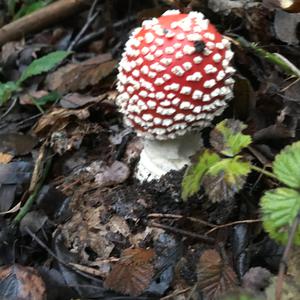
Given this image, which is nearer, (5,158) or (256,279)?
(256,279)

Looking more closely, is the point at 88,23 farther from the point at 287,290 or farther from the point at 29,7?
the point at 287,290

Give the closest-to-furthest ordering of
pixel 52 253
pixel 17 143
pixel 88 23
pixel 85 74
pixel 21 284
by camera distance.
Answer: pixel 21 284, pixel 52 253, pixel 17 143, pixel 85 74, pixel 88 23

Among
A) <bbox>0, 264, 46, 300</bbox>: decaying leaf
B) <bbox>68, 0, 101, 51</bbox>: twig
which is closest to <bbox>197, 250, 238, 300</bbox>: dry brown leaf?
<bbox>0, 264, 46, 300</bbox>: decaying leaf

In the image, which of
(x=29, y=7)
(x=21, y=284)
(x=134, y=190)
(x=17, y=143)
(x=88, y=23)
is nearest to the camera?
(x=21, y=284)

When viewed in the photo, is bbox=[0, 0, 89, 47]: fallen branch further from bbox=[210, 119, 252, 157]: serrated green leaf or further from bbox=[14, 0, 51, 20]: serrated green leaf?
bbox=[210, 119, 252, 157]: serrated green leaf

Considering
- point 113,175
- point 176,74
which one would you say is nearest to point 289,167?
point 176,74

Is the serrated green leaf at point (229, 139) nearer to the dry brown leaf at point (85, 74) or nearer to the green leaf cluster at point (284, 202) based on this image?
the green leaf cluster at point (284, 202)

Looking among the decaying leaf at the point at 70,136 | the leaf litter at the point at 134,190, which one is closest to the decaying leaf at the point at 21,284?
the leaf litter at the point at 134,190

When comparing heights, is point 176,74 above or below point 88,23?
above
